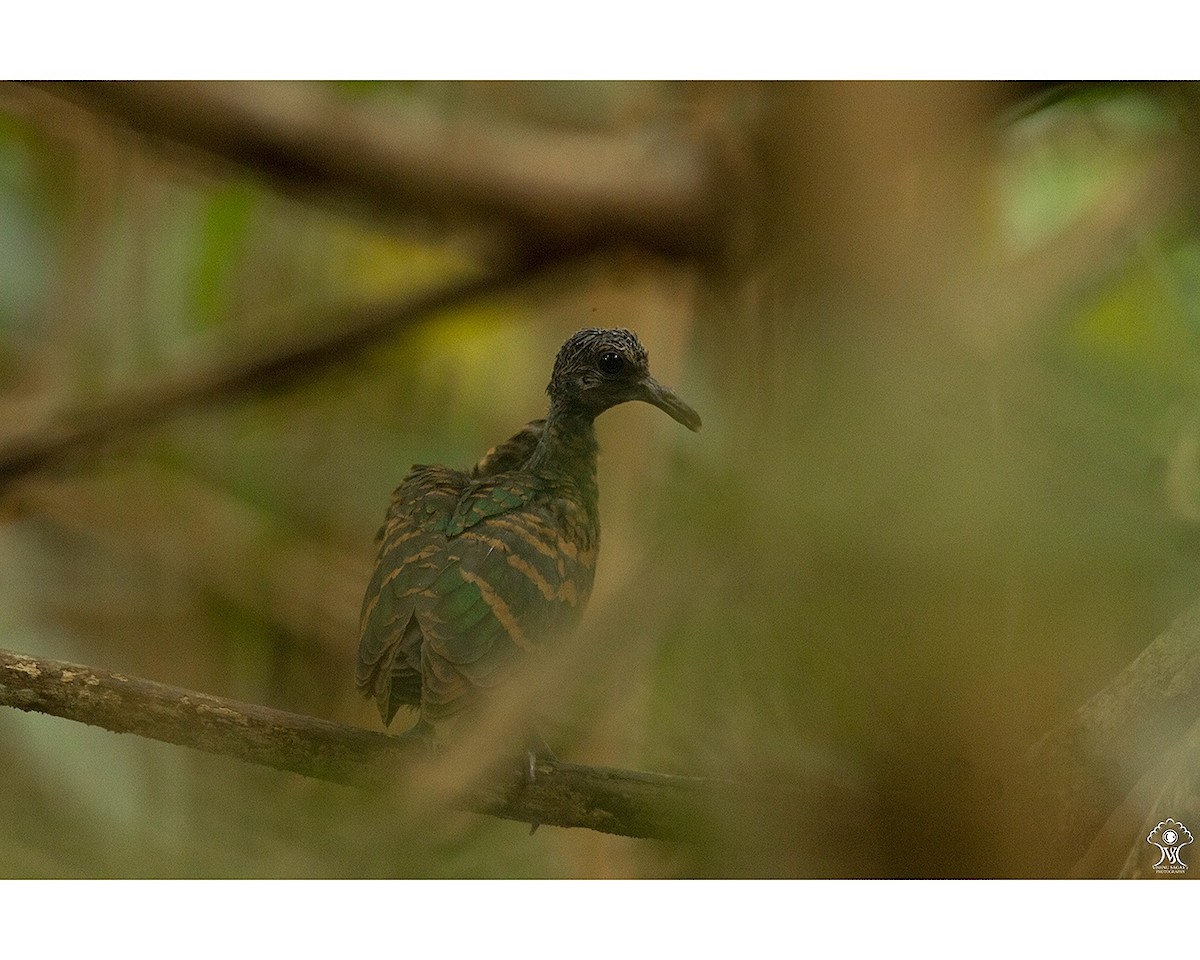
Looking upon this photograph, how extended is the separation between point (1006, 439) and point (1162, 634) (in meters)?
0.51

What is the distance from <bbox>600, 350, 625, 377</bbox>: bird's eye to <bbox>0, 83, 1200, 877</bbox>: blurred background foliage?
0.10 metres

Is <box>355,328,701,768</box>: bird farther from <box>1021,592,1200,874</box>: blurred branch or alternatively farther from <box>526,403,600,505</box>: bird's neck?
<box>1021,592,1200,874</box>: blurred branch

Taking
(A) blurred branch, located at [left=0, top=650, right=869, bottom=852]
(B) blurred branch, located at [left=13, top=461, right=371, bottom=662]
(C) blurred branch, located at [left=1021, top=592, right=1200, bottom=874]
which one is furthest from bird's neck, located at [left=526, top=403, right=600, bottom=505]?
(C) blurred branch, located at [left=1021, top=592, right=1200, bottom=874]

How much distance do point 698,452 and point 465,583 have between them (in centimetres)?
58

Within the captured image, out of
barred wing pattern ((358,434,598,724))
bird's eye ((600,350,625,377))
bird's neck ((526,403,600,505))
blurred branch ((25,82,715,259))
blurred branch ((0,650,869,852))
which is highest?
blurred branch ((25,82,715,259))

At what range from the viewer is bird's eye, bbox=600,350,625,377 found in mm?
2652

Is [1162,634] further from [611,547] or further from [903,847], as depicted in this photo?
[611,547]

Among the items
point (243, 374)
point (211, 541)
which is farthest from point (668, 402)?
point (211, 541)

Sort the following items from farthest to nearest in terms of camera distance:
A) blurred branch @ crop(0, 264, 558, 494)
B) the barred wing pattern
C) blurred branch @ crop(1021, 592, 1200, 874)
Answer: blurred branch @ crop(0, 264, 558, 494)
blurred branch @ crop(1021, 592, 1200, 874)
the barred wing pattern

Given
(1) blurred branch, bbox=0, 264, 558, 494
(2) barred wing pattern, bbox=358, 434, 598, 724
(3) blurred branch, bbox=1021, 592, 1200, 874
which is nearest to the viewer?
(2) barred wing pattern, bbox=358, 434, 598, 724

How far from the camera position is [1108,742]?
2.61 meters

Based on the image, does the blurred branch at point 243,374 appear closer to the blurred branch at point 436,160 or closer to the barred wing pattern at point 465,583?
the blurred branch at point 436,160

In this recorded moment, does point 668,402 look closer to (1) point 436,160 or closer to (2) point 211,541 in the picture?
(1) point 436,160

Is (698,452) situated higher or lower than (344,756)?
higher
